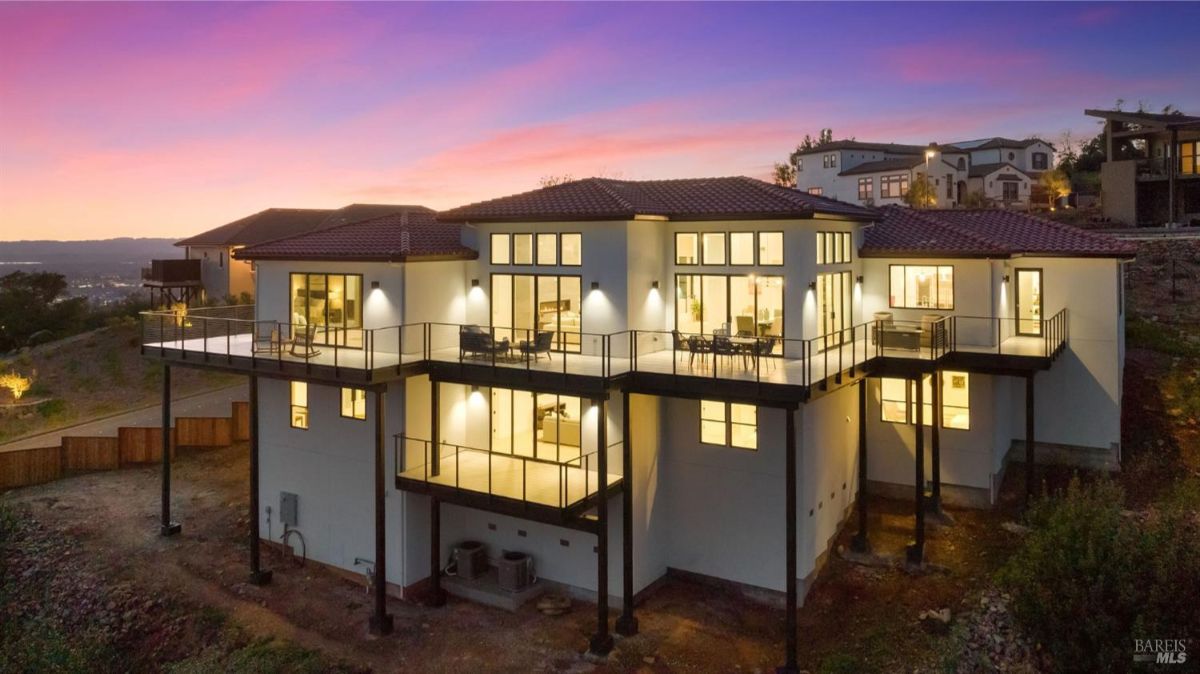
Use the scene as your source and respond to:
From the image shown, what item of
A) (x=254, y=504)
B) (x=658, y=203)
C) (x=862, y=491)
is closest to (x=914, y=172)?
(x=658, y=203)

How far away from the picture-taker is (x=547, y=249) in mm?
16156

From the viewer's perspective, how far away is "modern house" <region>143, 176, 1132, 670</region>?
1416 centimetres

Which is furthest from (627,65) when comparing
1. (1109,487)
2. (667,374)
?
(1109,487)

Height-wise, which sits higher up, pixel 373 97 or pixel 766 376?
pixel 373 97

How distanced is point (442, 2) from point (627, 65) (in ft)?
28.9

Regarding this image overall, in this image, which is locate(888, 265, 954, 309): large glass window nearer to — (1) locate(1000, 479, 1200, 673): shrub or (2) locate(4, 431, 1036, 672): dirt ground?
(2) locate(4, 431, 1036, 672): dirt ground

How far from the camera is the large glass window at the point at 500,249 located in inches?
658

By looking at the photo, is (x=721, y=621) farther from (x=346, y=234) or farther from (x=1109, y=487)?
(x=346, y=234)

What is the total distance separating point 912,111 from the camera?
43.4m

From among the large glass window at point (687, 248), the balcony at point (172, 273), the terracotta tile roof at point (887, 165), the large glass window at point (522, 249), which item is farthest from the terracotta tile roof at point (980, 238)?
the balcony at point (172, 273)

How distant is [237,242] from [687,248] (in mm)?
33542

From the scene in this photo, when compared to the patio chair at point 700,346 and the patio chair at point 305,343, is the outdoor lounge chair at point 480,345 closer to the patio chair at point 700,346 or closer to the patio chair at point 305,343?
the patio chair at point 305,343

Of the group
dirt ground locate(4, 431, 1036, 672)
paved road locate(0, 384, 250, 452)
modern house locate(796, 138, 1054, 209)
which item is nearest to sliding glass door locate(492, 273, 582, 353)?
dirt ground locate(4, 431, 1036, 672)

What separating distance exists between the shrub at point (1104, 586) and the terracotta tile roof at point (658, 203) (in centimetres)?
746
